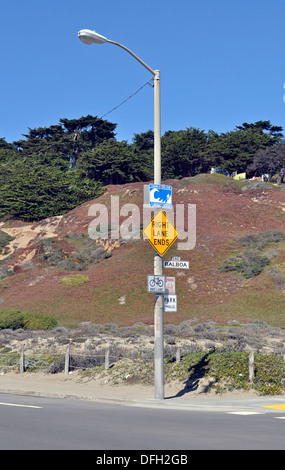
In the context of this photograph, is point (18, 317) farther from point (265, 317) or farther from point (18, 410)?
point (18, 410)

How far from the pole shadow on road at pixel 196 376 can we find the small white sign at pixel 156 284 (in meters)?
3.48

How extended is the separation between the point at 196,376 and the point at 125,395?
2.47 metres

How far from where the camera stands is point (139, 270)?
192ft

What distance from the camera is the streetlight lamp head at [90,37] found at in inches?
613

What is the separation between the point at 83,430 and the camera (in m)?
9.88

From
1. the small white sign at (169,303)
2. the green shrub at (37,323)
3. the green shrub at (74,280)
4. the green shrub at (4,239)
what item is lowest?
the green shrub at (37,323)

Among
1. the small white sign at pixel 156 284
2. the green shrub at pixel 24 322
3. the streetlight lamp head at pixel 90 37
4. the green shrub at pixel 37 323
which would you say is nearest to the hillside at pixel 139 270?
the green shrub at pixel 37 323

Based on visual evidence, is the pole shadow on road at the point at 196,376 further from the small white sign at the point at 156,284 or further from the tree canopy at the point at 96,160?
the tree canopy at the point at 96,160

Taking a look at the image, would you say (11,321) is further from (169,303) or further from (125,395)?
(169,303)

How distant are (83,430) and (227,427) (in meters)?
2.58

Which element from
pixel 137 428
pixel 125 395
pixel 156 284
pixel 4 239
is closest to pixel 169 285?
pixel 156 284

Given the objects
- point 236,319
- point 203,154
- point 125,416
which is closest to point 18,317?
point 236,319

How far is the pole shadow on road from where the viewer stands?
18217mm

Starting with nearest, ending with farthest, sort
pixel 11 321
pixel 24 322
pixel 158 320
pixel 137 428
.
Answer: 1. pixel 137 428
2. pixel 158 320
3. pixel 11 321
4. pixel 24 322
